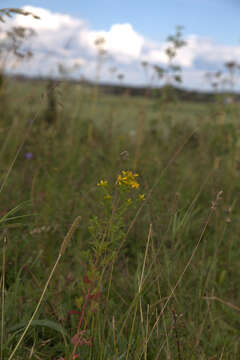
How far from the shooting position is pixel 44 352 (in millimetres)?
1191

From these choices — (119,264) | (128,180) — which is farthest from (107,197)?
(119,264)

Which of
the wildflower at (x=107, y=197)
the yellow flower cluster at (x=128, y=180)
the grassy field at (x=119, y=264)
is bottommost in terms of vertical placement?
the grassy field at (x=119, y=264)

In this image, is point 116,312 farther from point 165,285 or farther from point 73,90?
point 73,90

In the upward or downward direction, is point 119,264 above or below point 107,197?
below

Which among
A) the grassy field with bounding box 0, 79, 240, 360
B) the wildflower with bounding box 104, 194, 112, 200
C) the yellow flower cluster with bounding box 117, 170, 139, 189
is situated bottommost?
the grassy field with bounding box 0, 79, 240, 360

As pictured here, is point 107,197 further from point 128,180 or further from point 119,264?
point 119,264

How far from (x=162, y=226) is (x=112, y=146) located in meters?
2.03

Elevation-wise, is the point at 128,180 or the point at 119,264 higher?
the point at 128,180

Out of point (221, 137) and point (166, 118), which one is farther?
point (166, 118)

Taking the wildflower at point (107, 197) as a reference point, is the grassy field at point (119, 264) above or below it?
below

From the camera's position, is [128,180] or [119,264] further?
[119,264]

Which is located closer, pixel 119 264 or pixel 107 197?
pixel 107 197

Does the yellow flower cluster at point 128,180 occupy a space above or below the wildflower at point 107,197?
above

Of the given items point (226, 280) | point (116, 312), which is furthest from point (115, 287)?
point (226, 280)
